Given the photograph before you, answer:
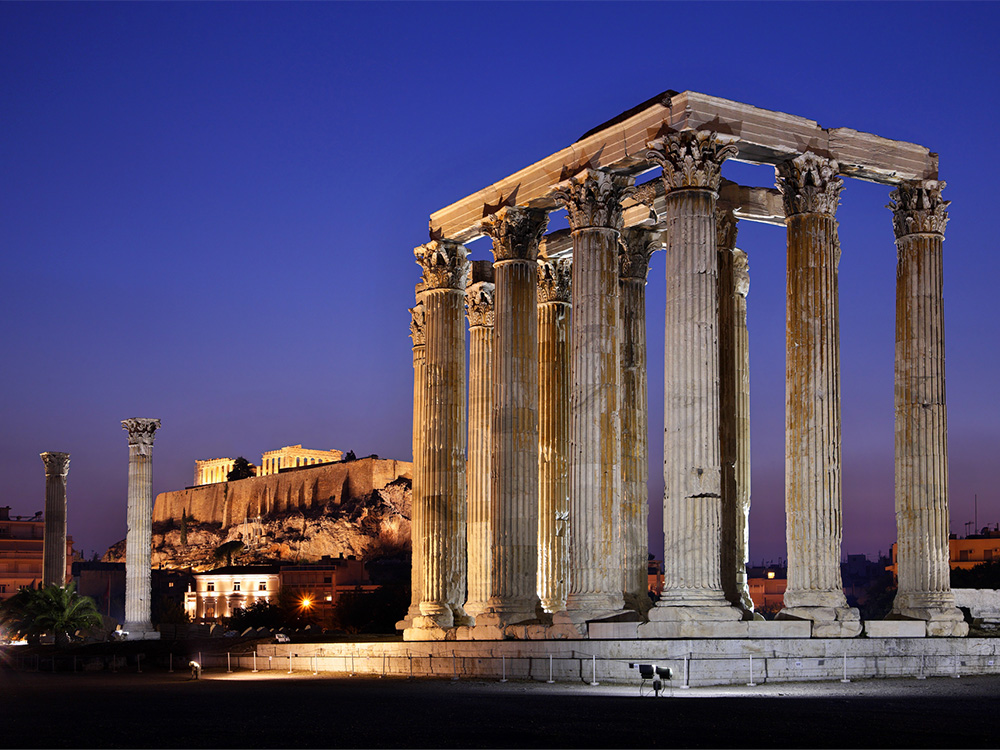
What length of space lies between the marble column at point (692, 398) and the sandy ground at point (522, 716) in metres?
3.40

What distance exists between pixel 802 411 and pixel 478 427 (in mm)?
13956

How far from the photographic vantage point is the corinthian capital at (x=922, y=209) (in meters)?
39.8

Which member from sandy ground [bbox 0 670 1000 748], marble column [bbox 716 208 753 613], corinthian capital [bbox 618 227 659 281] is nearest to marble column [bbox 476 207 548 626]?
corinthian capital [bbox 618 227 659 281]

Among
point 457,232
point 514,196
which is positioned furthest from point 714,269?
point 457,232

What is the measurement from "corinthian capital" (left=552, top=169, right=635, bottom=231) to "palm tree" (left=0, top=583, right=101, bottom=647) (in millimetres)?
50760

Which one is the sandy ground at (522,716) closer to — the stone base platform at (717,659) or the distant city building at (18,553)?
the stone base platform at (717,659)

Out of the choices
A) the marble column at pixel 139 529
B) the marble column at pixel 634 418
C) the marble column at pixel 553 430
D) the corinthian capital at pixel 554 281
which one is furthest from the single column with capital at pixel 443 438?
the marble column at pixel 139 529

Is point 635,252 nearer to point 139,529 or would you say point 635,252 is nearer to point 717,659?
point 717,659

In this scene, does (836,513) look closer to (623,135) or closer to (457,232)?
(623,135)

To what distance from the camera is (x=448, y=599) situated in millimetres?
46281

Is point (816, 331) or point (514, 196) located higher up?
point (514, 196)

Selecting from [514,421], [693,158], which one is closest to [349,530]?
[514,421]

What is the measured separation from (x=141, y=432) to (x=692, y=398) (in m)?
51.7

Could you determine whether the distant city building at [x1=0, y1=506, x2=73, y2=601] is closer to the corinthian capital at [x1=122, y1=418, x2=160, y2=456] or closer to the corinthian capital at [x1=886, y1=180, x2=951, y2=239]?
the corinthian capital at [x1=122, y1=418, x2=160, y2=456]
